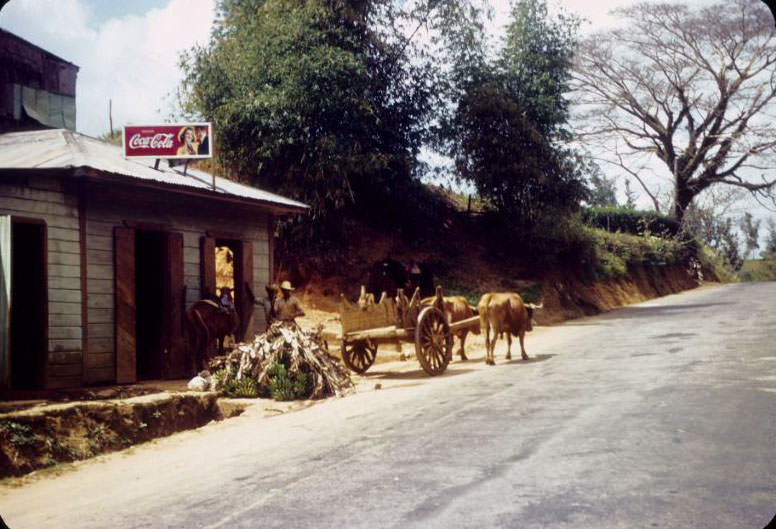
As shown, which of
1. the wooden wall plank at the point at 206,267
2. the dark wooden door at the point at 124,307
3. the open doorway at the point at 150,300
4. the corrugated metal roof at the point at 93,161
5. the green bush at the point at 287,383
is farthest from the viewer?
the wooden wall plank at the point at 206,267

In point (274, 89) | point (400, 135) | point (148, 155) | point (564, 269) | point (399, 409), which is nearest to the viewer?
point (399, 409)

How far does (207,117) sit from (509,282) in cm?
1180

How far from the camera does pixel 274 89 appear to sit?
760 inches

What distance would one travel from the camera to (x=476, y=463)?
5.87 meters

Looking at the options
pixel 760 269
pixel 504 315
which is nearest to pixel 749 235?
pixel 760 269

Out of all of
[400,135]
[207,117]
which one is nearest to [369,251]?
[400,135]

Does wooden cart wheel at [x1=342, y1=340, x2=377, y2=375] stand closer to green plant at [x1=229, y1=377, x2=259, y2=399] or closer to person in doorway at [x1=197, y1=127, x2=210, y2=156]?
green plant at [x1=229, y1=377, x2=259, y2=399]

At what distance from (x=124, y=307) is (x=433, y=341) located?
17.3 feet

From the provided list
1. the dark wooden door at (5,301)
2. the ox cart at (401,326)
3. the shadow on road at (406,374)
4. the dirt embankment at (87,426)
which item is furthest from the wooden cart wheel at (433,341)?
the dark wooden door at (5,301)

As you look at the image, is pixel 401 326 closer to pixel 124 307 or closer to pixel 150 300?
pixel 124 307

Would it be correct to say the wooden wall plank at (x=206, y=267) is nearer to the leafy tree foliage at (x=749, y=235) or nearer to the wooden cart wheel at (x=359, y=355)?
the wooden cart wheel at (x=359, y=355)

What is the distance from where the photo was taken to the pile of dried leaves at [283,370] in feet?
35.9

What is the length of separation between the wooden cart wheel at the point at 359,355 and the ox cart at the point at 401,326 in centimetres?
21

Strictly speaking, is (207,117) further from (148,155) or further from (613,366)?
(613,366)
